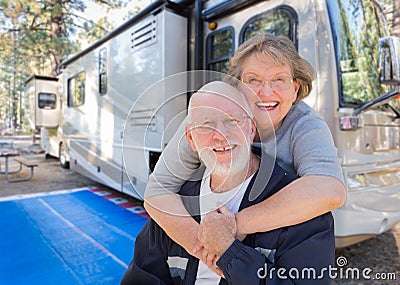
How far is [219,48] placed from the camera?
2.79 meters

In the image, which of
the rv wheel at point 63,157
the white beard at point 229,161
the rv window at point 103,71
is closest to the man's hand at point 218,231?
the white beard at point 229,161

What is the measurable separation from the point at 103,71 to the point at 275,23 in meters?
3.00

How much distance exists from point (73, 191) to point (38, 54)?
11502 millimetres

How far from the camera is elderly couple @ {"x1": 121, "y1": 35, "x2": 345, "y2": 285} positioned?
838 millimetres

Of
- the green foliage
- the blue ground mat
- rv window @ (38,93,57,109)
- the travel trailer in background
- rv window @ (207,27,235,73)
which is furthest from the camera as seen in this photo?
the green foliage

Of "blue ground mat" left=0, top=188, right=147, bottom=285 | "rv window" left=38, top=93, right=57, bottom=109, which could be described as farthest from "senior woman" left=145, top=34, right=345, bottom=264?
"rv window" left=38, top=93, right=57, bottom=109

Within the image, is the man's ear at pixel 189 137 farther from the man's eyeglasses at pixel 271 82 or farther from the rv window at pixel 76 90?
the rv window at pixel 76 90

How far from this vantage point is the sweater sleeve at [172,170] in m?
1.03

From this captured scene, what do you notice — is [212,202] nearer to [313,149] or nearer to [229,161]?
[229,161]

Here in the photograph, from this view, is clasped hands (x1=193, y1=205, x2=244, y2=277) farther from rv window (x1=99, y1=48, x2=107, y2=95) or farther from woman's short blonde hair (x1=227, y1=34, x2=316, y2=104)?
rv window (x1=99, y1=48, x2=107, y2=95)

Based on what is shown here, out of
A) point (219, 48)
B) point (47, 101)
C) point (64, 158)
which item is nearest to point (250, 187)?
point (219, 48)

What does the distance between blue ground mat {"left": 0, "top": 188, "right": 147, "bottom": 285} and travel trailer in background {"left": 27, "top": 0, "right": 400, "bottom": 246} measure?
2.46ft

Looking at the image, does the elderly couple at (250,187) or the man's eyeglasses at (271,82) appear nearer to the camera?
the elderly couple at (250,187)

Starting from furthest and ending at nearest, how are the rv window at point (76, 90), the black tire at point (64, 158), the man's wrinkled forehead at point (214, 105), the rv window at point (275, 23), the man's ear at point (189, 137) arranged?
1. the black tire at point (64, 158)
2. the rv window at point (76, 90)
3. the rv window at point (275, 23)
4. the man's ear at point (189, 137)
5. the man's wrinkled forehead at point (214, 105)
